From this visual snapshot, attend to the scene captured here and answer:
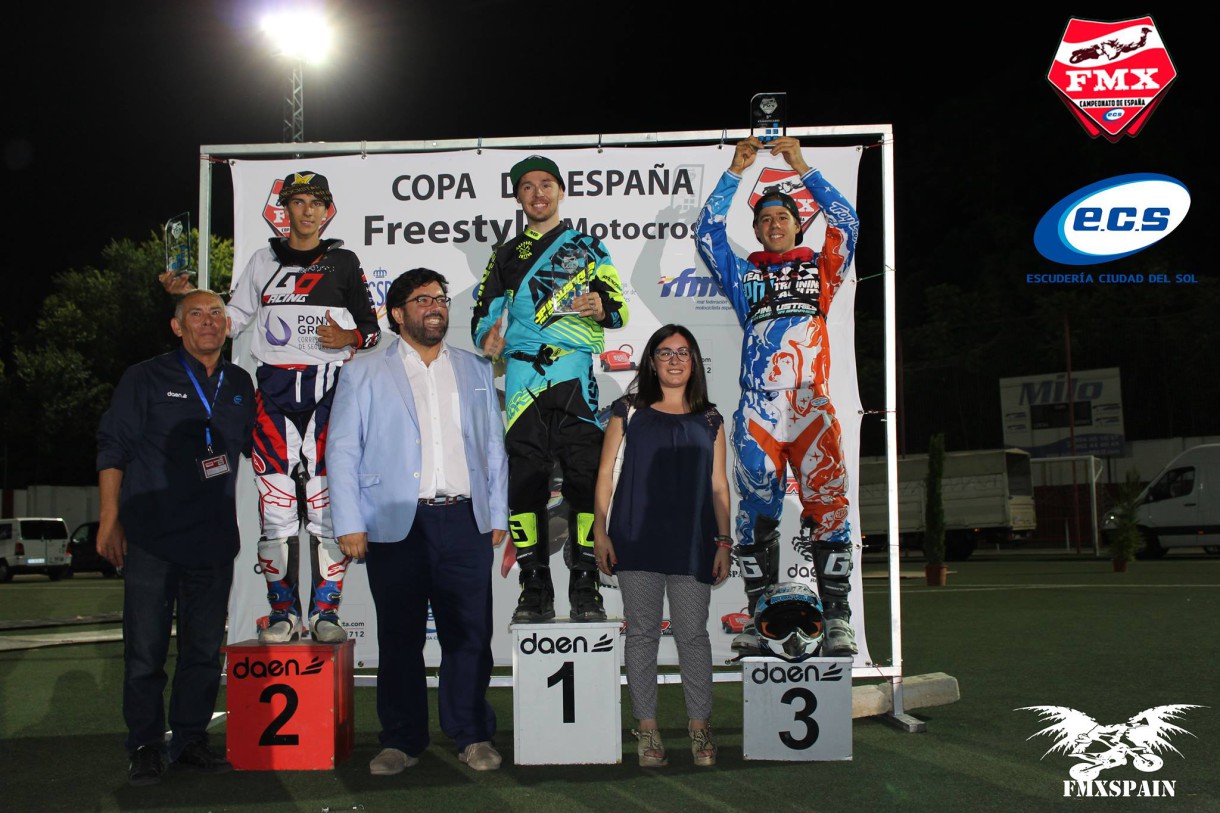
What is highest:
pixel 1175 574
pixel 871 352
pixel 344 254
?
pixel 871 352

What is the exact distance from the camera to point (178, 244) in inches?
246

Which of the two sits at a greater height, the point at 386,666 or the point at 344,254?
the point at 344,254

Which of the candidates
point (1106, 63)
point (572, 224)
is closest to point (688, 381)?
point (572, 224)

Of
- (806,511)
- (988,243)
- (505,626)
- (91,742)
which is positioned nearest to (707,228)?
(806,511)

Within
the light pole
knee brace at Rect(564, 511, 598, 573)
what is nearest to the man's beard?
knee brace at Rect(564, 511, 598, 573)

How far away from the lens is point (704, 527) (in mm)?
4891

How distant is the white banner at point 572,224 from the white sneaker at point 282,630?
602mm

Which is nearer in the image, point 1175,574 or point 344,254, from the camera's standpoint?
point 344,254

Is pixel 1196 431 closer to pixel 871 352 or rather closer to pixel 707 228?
pixel 871 352

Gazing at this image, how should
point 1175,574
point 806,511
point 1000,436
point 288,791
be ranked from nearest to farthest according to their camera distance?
point 288,791 → point 806,511 → point 1175,574 → point 1000,436

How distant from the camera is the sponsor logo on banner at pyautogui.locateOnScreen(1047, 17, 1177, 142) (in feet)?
75.2

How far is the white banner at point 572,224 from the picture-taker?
246 inches

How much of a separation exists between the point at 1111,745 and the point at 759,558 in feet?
5.91

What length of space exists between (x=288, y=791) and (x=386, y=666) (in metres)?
0.62
